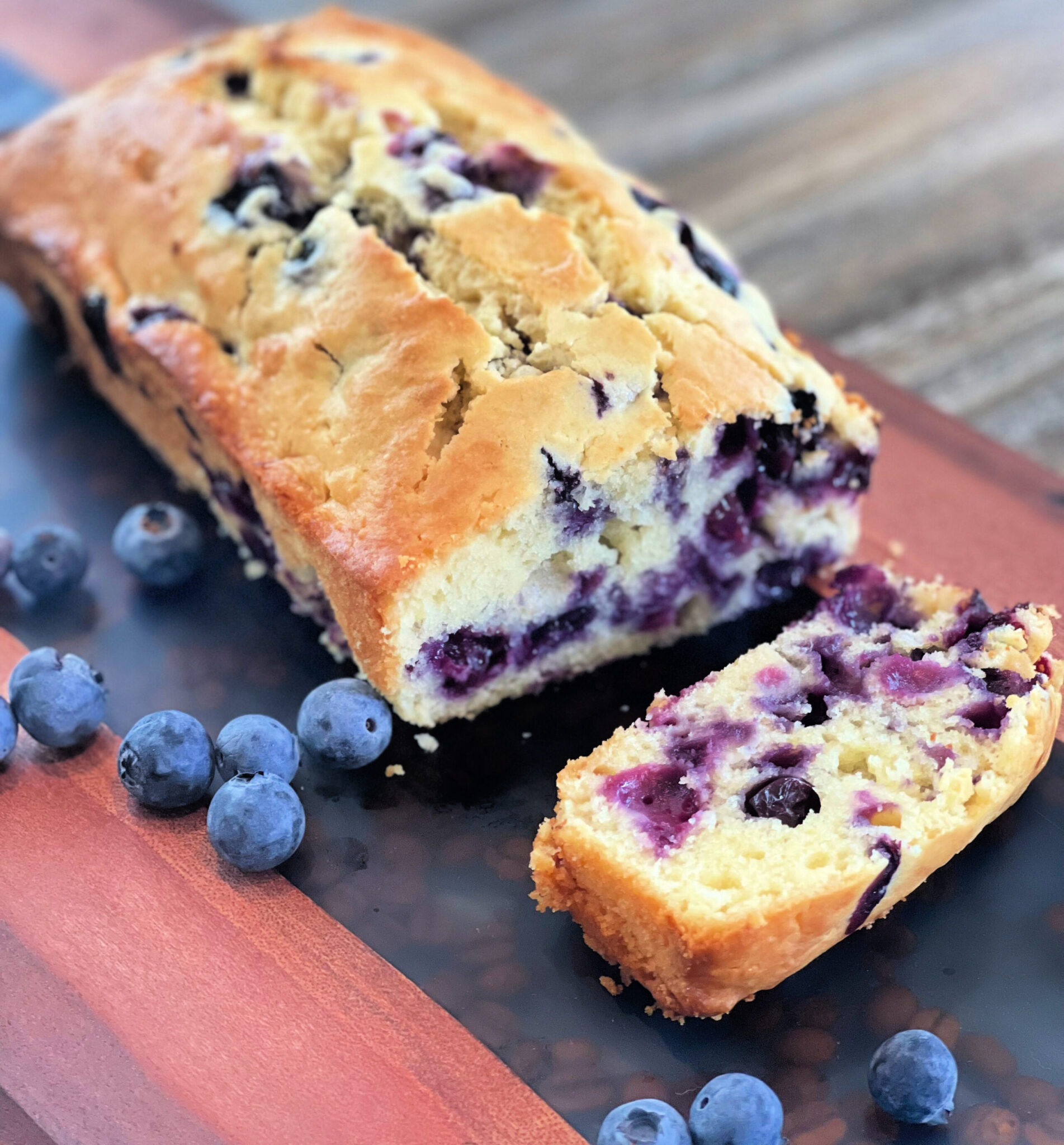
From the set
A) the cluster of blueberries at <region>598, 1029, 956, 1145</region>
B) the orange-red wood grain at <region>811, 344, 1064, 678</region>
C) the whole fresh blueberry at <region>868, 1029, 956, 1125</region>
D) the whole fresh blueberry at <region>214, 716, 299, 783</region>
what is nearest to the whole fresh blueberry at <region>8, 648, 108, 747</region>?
the whole fresh blueberry at <region>214, 716, 299, 783</region>

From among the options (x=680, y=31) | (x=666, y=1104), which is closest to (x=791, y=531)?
(x=666, y=1104)

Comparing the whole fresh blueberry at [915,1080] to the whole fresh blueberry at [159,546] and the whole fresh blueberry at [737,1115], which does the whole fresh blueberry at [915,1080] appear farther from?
the whole fresh blueberry at [159,546]

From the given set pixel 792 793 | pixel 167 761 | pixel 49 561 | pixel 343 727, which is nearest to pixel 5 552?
pixel 49 561

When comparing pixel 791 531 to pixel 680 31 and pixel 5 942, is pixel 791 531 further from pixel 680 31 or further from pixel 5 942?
pixel 680 31

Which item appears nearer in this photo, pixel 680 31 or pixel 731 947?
pixel 731 947

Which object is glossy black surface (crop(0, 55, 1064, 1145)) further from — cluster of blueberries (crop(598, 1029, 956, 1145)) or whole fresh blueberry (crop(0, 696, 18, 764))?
whole fresh blueberry (crop(0, 696, 18, 764))

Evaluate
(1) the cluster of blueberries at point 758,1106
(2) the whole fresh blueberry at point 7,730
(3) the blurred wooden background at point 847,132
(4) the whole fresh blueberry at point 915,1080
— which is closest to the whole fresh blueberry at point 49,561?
(2) the whole fresh blueberry at point 7,730
